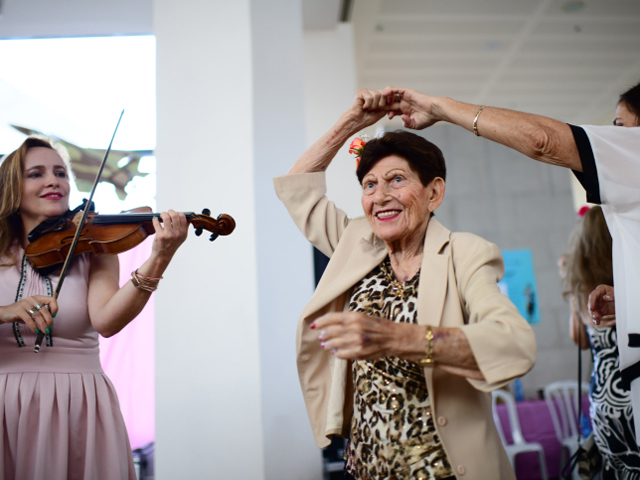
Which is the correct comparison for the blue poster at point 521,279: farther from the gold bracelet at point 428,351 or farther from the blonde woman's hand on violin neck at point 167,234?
the gold bracelet at point 428,351

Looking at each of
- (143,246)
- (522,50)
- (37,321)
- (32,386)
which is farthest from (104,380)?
(522,50)

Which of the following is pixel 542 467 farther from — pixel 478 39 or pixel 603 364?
pixel 478 39

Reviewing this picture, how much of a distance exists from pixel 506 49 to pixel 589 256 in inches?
160

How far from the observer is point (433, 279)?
1.35m

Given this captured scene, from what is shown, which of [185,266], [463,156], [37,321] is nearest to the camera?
[37,321]

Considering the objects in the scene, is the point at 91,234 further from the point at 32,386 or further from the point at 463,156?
the point at 463,156

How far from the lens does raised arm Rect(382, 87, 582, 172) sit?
1.33 meters

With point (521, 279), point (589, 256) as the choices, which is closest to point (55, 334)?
point (589, 256)

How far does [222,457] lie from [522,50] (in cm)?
556

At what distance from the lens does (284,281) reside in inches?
95.0

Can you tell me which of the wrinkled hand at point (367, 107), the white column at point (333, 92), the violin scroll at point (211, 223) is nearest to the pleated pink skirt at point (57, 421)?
the violin scroll at point (211, 223)

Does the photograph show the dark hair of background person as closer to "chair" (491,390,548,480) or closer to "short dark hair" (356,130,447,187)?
"short dark hair" (356,130,447,187)

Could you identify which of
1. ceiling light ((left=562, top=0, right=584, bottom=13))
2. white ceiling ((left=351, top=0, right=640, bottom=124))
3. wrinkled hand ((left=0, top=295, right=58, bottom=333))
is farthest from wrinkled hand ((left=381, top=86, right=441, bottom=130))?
ceiling light ((left=562, top=0, right=584, bottom=13))

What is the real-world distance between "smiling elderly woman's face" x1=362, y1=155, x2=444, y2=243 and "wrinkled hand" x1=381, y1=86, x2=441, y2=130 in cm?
22
